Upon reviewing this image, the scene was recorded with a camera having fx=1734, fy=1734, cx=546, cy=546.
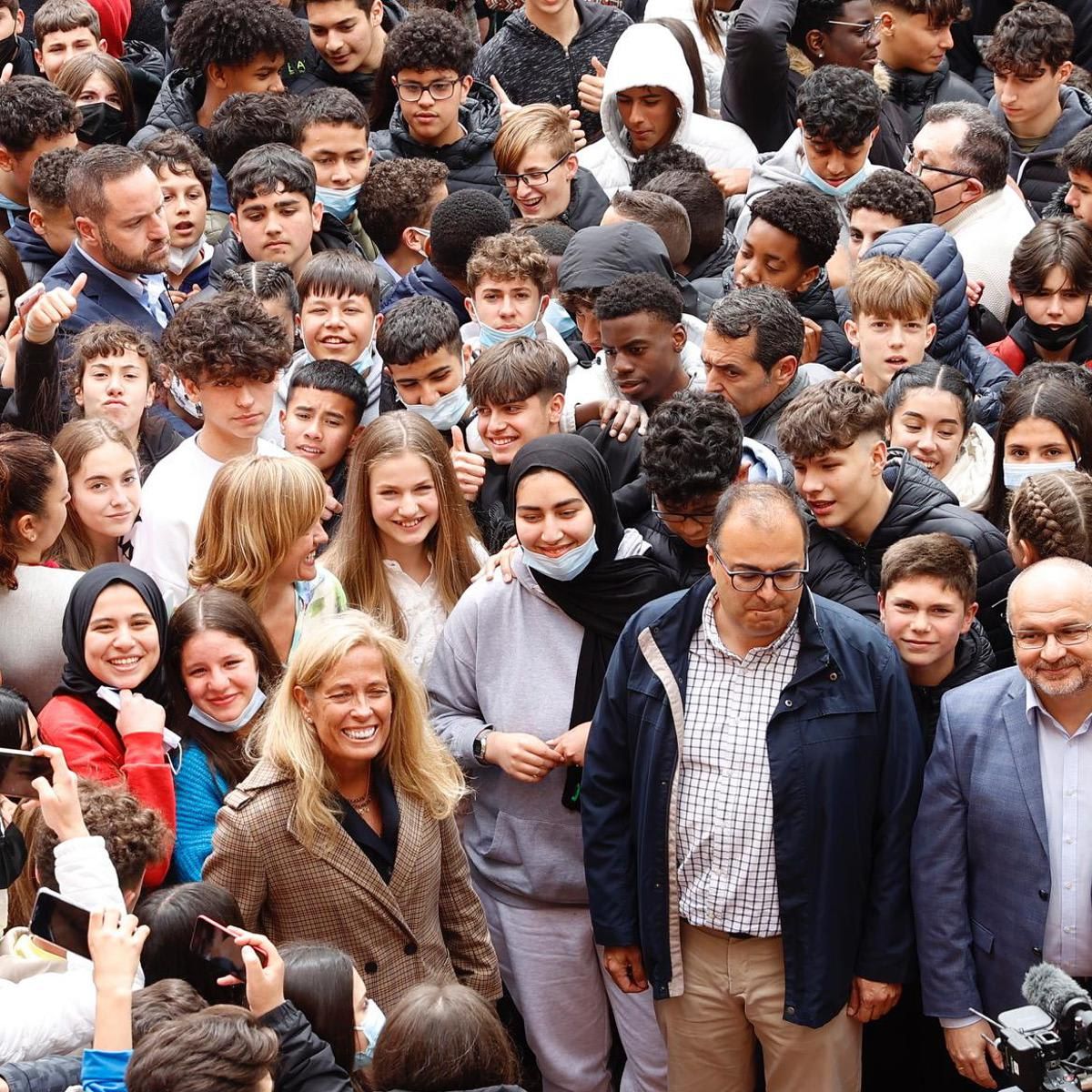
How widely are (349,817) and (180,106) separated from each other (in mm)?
4565

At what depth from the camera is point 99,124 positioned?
7930 mm

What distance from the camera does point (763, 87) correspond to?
318 inches

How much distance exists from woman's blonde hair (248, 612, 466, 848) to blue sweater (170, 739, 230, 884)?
0.50 ft

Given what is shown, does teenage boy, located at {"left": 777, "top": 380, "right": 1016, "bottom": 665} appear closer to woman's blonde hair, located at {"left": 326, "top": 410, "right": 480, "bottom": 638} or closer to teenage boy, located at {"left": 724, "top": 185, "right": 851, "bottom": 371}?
woman's blonde hair, located at {"left": 326, "top": 410, "right": 480, "bottom": 638}

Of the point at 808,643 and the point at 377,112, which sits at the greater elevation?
the point at 377,112

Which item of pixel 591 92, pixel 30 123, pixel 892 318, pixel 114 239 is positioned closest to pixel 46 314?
pixel 114 239

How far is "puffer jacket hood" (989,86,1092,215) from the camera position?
783 cm

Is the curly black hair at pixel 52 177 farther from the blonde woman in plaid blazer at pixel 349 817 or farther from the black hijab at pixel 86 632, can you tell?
the blonde woman in plaid blazer at pixel 349 817

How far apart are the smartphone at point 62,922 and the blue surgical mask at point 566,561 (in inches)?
A: 67.6

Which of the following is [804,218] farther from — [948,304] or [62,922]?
[62,922]

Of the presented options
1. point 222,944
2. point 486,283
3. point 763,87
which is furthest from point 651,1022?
point 763,87

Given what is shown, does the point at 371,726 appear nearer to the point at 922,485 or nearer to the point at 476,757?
the point at 476,757

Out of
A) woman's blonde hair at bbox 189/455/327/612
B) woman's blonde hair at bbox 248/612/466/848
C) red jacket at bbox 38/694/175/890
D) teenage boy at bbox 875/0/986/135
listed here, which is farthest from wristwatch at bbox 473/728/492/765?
teenage boy at bbox 875/0/986/135

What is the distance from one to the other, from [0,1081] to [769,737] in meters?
2.01
